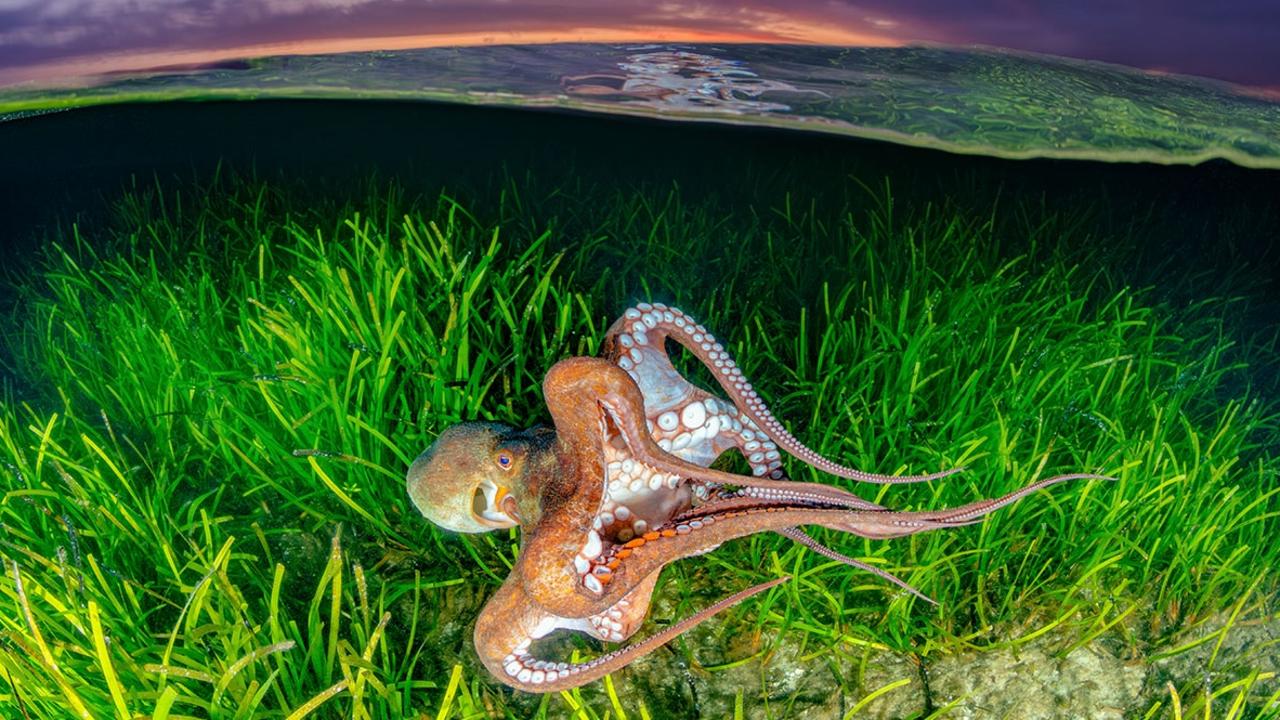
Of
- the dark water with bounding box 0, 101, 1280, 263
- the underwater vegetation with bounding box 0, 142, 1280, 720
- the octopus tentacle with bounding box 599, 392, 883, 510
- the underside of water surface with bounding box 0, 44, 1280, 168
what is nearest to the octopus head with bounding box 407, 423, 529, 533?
the underwater vegetation with bounding box 0, 142, 1280, 720

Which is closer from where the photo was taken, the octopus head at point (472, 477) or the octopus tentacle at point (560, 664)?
the octopus tentacle at point (560, 664)

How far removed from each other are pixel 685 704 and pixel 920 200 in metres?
5.31

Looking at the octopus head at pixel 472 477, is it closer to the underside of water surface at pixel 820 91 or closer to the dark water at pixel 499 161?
the underside of water surface at pixel 820 91

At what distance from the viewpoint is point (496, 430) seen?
1.75 metres

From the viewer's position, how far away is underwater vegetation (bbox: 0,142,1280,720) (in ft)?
6.03

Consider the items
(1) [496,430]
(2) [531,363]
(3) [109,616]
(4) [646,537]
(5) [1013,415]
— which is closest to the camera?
(4) [646,537]

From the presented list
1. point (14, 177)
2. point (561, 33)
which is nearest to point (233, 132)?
point (14, 177)

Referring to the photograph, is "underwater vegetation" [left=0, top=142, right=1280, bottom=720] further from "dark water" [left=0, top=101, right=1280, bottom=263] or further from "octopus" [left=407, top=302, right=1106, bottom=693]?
"dark water" [left=0, top=101, right=1280, bottom=263]

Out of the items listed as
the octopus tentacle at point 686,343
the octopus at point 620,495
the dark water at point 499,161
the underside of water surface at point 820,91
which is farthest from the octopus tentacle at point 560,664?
the dark water at point 499,161

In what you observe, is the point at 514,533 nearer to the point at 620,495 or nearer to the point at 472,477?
the point at 472,477

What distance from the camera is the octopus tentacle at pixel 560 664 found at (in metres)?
1.36

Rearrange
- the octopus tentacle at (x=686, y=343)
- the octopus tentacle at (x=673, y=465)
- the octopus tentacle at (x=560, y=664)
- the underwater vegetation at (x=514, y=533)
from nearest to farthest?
the octopus tentacle at (x=673, y=465) → the octopus tentacle at (x=560, y=664) → the octopus tentacle at (x=686, y=343) → the underwater vegetation at (x=514, y=533)

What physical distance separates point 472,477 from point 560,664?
0.49 metres

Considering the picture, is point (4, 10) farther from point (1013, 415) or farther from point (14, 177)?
point (14, 177)
